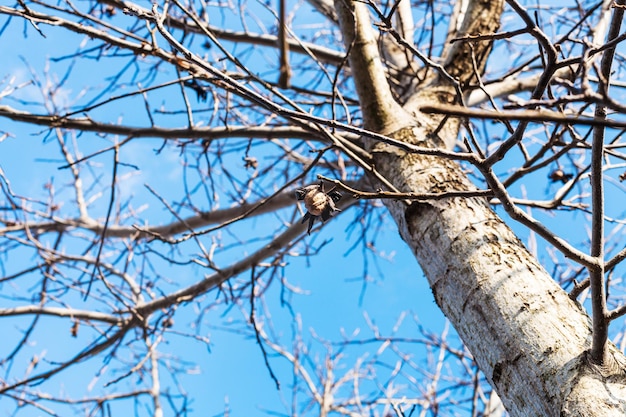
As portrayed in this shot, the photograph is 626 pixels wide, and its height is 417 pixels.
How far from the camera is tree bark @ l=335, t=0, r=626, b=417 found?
953mm

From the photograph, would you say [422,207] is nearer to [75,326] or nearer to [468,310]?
[468,310]

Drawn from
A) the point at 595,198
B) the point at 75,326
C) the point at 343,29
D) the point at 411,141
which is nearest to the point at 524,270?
the point at 595,198

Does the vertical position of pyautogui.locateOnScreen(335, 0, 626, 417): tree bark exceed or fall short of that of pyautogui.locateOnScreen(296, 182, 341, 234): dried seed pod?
it falls short

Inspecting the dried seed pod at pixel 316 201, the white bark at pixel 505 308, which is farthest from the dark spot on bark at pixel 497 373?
the dried seed pod at pixel 316 201

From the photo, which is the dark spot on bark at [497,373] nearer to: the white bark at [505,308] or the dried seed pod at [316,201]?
the white bark at [505,308]

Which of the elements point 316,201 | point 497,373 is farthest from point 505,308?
point 316,201

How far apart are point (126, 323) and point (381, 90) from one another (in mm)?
1880

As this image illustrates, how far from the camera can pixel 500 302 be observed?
3.73ft

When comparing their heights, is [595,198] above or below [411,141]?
below

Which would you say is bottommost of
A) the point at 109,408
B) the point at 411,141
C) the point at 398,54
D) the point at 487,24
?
the point at 411,141

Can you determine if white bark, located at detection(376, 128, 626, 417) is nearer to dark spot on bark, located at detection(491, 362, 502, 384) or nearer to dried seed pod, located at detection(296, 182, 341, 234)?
dark spot on bark, located at detection(491, 362, 502, 384)

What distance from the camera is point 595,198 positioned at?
Result: 932mm

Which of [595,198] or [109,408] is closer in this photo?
[595,198]

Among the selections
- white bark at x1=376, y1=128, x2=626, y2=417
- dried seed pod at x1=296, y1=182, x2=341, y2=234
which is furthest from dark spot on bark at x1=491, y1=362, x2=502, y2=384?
dried seed pod at x1=296, y1=182, x2=341, y2=234
